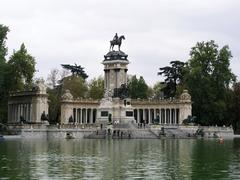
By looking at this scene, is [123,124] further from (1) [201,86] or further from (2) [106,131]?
(1) [201,86]

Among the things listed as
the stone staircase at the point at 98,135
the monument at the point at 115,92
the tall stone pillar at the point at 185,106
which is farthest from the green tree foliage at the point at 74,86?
the stone staircase at the point at 98,135

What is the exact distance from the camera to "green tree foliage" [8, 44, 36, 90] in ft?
291

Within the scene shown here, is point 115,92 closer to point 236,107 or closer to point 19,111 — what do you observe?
point 19,111

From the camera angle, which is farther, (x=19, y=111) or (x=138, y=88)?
(x=138, y=88)

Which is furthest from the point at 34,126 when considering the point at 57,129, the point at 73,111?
the point at 73,111

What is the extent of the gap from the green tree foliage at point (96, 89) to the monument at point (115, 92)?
18.1m

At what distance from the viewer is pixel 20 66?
88.8 m

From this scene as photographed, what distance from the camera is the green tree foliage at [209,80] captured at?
3895 inches

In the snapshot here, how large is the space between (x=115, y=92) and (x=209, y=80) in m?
16.9

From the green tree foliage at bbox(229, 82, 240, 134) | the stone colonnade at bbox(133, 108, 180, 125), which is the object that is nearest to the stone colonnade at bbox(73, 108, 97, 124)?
the stone colonnade at bbox(133, 108, 180, 125)

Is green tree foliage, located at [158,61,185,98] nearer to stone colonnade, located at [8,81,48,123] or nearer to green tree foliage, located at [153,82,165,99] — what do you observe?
green tree foliage, located at [153,82,165,99]

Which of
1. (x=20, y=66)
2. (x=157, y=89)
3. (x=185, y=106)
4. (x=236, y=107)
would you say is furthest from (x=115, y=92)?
(x=157, y=89)

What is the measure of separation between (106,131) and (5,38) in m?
20.5

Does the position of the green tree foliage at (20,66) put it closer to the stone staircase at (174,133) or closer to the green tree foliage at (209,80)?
the stone staircase at (174,133)
